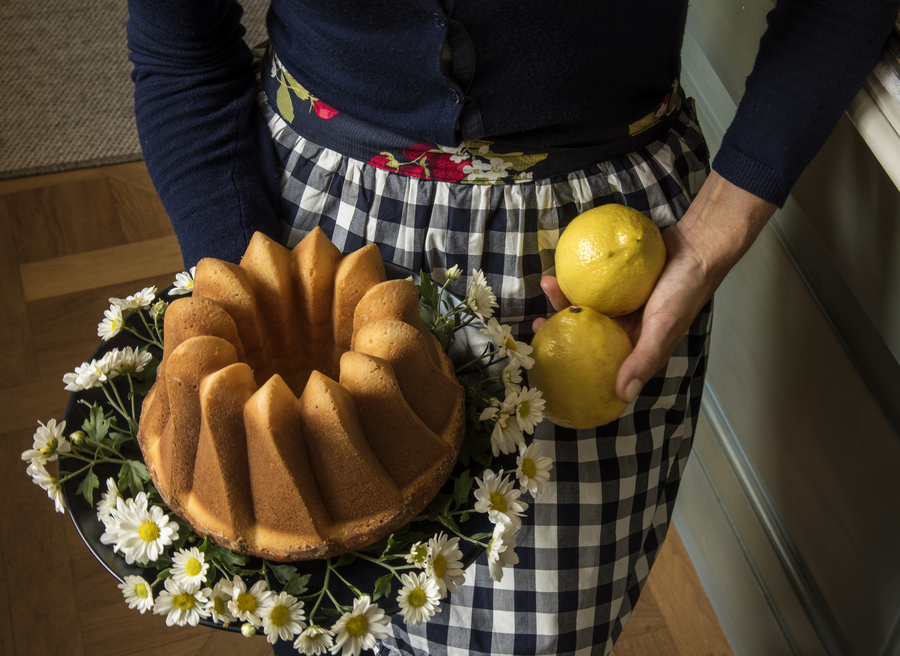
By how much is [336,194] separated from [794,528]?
29.3 inches

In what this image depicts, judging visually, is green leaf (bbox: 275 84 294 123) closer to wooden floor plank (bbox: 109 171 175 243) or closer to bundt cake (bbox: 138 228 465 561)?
bundt cake (bbox: 138 228 465 561)

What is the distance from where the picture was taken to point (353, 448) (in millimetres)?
436

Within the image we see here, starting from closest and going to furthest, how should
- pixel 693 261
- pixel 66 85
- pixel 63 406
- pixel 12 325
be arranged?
pixel 693 261 → pixel 63 406 → pixel 12 325 → pixel 66 85

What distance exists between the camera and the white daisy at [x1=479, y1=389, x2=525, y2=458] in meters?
0.47

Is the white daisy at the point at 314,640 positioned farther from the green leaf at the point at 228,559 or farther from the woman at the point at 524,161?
the woman at the point at 524,161

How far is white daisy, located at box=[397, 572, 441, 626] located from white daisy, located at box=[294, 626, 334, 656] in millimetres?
46

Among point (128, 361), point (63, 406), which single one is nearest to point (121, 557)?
point (128, 361)

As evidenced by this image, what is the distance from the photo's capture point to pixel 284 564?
45cm

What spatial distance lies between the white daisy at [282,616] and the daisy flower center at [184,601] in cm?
4

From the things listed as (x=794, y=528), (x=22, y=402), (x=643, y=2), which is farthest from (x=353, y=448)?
(x=22, y=402)

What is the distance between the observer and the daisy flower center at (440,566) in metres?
0.43

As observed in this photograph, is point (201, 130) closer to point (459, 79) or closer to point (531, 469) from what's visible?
point (459, 79)

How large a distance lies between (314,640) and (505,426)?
175 millimetres

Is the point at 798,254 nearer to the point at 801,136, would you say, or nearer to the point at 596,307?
the point at 801,136
